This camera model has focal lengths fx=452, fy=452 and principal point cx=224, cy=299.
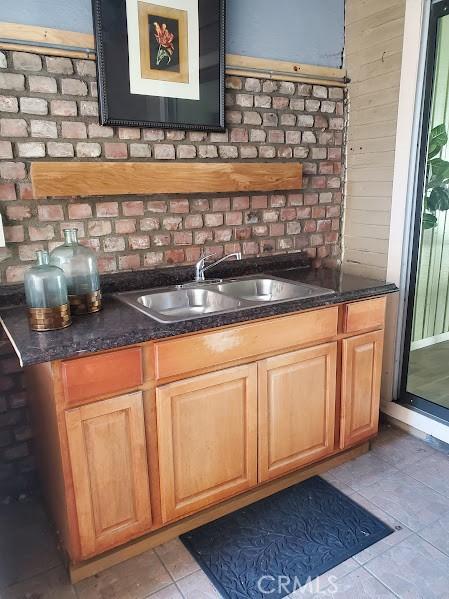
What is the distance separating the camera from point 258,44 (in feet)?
7.50

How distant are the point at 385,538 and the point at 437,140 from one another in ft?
6.47

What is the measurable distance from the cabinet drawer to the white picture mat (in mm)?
1229

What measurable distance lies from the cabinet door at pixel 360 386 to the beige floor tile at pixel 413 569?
1.79 ft

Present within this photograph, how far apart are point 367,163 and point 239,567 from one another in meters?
2.12

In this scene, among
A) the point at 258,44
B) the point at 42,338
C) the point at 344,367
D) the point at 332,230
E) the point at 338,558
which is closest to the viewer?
the point at 42,338

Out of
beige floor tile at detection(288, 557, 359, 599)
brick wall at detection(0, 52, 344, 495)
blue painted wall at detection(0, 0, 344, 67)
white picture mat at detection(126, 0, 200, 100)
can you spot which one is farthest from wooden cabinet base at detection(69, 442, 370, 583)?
blue painted wall at detection(0, 0, 344, 67)

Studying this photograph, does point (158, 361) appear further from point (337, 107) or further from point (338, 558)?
point (337, 107)

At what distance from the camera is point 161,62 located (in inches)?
78.9

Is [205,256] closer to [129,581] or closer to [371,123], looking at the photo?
[371,123]

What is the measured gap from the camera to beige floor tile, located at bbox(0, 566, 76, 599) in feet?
5.13

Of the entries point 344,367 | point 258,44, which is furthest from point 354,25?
point 344,367

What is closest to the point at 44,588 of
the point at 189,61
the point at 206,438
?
the point at 206,438

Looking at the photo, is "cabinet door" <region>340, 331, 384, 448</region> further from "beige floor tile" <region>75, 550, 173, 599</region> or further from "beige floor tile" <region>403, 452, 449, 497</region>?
"beige floor tile" <region>75, 550, 173, 599</region>

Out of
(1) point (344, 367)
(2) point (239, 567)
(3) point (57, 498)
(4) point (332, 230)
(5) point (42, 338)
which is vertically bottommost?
(2) point (239, 567)
